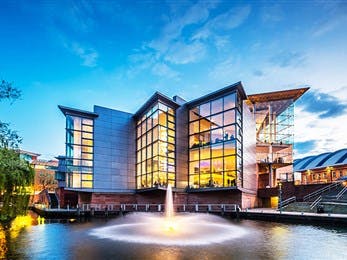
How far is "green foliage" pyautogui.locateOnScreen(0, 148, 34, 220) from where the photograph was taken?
9.48 m

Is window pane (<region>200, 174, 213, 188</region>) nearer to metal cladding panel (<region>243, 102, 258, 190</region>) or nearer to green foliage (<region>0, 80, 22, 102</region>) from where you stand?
metal cladding panel (<region>243, 102, 258, 190</region>)

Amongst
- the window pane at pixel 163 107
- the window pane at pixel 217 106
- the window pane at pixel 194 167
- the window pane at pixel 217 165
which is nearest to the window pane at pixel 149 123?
the window pane at pixel 163 107

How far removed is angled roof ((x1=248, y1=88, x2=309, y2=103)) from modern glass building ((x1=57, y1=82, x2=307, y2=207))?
0.14 meters

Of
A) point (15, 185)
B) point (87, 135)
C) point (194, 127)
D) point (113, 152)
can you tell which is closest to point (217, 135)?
point (194, 127)

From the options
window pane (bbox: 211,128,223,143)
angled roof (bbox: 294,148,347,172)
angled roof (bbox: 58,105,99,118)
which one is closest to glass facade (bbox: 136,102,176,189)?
window pane (bbox: 211,128,223,143)

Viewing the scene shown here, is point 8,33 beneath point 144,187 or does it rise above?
above

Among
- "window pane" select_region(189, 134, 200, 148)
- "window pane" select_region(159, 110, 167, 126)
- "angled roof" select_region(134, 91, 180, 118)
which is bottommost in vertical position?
"window pane" select_region(189, 134, 200, 148)

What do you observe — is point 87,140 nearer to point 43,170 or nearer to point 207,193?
point 207,193

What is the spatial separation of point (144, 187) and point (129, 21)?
21.5 meters

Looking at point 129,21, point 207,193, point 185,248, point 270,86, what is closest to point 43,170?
Answer: point 207,193

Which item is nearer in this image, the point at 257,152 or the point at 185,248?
the point at 185,248

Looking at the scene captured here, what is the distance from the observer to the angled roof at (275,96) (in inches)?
1518

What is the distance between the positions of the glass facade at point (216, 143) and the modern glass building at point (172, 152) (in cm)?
11

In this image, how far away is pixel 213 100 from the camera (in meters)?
Result: 32.2
